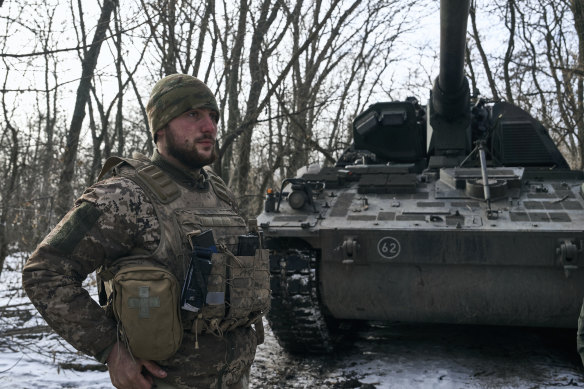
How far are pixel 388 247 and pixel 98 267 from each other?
126 inches

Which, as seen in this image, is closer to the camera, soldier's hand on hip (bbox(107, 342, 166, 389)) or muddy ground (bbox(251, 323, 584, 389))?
soldier's hand on hip (bbox(107, 342, 166, 389))

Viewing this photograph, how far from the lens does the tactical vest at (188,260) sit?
7.03ft

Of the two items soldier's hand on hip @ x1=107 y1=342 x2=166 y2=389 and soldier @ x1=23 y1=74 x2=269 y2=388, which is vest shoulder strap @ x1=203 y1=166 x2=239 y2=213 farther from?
soldier's hand on hip @ x1=107 y1=342 x2=166 y2=389

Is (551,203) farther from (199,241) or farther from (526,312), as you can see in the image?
(199,241)

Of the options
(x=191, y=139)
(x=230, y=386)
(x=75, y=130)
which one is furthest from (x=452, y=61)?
(x=75, y=130)

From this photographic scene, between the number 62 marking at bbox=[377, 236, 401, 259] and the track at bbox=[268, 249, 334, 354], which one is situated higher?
the number 62 marking at bbox=[377, 236, 401, 259]

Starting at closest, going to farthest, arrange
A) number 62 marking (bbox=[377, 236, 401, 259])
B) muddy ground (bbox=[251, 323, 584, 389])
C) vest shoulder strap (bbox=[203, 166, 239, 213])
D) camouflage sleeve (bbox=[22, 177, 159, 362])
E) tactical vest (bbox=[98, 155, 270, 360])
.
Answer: camouflage sleeve (bbox=[22, 177, 159, 362]) → tactical vest (bbox=[98, 155, 270, 360]) → vest shoulder strap (bbox=[203, 166, 239, 213]) → muddy ground (bbox=[251, 323, 584, 389]) → number 62 marking (bbox=[377, 236, 401, 259])

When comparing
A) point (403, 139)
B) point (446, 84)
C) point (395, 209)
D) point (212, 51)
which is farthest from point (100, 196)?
point (212, 51)

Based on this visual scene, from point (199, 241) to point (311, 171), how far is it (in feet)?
13.5

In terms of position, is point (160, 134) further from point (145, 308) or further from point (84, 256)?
point (145, 308)

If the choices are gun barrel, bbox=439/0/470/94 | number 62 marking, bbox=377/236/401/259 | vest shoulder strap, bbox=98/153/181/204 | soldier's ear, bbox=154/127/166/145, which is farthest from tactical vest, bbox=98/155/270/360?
gun barrel, bbox=439/0/470/94

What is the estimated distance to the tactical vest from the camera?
7.03ft

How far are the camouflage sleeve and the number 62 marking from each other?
3.14 metres

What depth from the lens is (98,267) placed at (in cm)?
222
